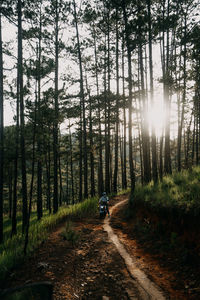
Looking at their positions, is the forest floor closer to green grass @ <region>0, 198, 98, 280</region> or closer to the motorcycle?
green grass @ <region>0, 198, 98, 280</region>

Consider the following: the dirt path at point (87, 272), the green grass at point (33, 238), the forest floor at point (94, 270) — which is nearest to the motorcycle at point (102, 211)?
the green grass at point (33, 238)

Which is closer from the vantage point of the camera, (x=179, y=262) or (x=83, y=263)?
(x=179, y=262)

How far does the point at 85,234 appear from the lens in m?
7.67

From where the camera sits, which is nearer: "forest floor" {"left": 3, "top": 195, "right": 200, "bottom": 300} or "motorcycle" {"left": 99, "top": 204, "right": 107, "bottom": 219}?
"forest floor" {"left": 3, "top": 195, "right": 200, "bottom": 300}

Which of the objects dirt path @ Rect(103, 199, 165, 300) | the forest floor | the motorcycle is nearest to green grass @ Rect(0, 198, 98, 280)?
the forest floor

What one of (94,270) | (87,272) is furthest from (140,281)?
(87,272)

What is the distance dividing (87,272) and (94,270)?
0.21 meters

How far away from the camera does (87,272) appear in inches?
193

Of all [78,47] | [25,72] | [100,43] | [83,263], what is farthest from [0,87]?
[83,263]

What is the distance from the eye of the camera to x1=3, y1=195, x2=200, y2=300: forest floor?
3992mm

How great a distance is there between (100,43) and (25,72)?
13.4 meters

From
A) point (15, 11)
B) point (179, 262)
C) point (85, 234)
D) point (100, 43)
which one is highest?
point (100, 43)

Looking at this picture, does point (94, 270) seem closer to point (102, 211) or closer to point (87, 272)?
point (87, 272)

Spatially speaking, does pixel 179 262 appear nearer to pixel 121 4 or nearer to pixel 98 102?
pixel 121 4
